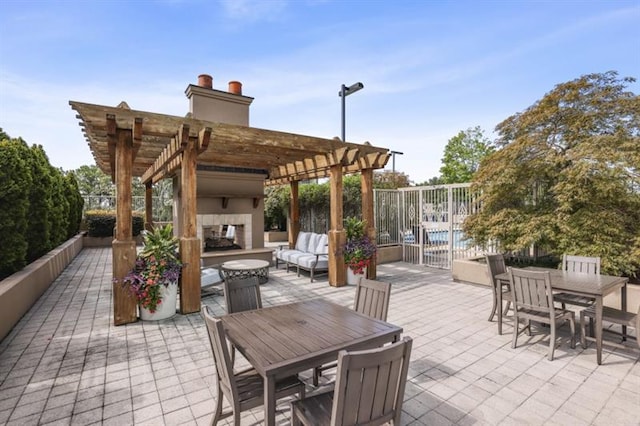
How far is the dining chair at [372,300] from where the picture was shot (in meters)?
2.55

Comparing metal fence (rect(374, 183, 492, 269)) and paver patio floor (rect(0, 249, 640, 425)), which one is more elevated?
metal fence (rect(374, 183, 492, 269))

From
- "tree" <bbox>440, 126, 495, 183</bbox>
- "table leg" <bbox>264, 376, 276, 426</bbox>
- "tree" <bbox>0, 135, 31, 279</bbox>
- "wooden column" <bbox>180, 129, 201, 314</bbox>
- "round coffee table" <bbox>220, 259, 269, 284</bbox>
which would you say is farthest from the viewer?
"tree" <bbox>440, 126, 495, 183</bbox>

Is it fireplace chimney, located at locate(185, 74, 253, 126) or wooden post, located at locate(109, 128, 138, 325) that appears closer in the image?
wooden post, located at locate(109, 128, 138, 325)

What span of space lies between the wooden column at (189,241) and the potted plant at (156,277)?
12cm

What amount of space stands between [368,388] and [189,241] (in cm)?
390

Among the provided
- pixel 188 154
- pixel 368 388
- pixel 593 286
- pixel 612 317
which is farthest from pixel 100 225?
pixel 612 317

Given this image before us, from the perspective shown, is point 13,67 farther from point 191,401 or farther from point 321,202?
point 321,202

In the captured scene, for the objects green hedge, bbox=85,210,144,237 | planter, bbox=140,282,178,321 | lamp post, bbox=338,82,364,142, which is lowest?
planter, bbox=140,282,178,321

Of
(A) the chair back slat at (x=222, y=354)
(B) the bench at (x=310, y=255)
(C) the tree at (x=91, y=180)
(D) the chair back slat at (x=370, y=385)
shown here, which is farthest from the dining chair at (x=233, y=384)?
(C) the tree at (x=91, y=180)

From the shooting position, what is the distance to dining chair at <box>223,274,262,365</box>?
9.29 feet

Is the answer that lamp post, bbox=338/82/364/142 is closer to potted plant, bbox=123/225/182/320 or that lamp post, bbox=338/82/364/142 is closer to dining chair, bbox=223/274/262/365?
potted plant, bbox=123/225/182/320

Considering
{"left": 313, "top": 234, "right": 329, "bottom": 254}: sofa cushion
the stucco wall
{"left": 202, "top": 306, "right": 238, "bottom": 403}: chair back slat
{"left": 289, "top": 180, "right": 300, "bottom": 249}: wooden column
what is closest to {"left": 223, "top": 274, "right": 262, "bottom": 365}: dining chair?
{"left": 202, "top": 306, "right": 238, "bottom": 403}: chair back slat

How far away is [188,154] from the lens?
463 centimetres

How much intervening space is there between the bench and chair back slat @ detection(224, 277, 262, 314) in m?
3.83
